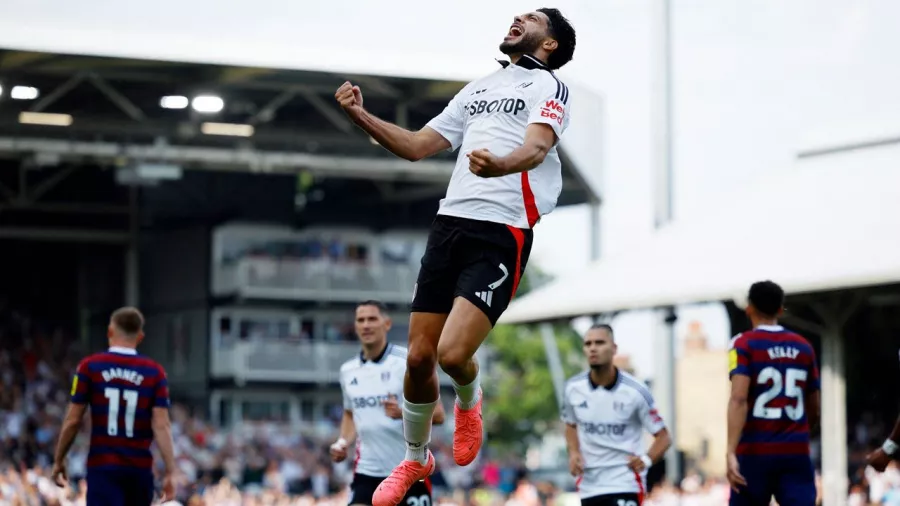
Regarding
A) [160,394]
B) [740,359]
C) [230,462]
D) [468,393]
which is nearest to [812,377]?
[740,359]

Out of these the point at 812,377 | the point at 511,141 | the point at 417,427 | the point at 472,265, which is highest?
the point at 511,141

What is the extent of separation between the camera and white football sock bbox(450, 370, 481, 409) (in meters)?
7.69

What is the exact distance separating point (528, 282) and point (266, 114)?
6202cm

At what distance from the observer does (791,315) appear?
22.8m

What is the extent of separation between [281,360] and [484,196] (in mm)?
32339

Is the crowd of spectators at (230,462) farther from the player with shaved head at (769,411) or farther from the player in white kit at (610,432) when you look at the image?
the player with shaved head at (769,411)

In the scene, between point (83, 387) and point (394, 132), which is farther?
point (83, 387)

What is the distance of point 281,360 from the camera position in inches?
1542

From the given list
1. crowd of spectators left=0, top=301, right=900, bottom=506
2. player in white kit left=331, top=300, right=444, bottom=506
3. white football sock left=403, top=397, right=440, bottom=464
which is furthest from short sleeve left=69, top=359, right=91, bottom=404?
crowd of spectators left=0, top=301, right=900, bottom=506

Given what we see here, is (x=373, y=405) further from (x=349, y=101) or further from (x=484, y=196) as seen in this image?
(x=349, y=101)

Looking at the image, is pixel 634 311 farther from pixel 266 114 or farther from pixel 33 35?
pixel 33 35

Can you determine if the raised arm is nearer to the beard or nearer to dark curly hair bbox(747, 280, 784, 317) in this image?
the beard

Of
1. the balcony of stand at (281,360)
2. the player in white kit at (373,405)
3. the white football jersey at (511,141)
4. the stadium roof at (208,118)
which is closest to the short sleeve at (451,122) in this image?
the white football jersey at (511,141)

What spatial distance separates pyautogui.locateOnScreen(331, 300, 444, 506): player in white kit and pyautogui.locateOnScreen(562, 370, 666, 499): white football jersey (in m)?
1.28
